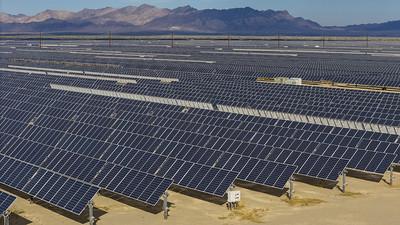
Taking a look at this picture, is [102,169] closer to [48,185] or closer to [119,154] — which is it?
[119,154]

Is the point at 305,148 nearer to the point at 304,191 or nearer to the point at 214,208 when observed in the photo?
the point at 304,191

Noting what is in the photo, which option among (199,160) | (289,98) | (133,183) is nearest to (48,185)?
(133,183)

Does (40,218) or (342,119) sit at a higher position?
(342,119)

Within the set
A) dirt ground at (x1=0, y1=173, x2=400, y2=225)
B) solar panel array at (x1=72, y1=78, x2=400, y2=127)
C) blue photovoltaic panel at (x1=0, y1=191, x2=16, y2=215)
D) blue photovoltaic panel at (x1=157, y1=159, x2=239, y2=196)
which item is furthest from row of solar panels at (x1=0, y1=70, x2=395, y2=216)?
solar panel array at (x1=72, y1=78, x2=400, y2=127)

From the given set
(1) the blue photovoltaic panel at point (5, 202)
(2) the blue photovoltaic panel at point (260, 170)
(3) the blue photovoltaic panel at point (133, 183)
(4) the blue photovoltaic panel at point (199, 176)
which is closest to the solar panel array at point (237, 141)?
(2) the blue photovoltaic panel at point (260, 170)

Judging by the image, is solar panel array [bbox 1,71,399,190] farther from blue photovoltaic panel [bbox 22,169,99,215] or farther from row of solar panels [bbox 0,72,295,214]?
blue photovoltaic panel [bbox 22,169,99,215]

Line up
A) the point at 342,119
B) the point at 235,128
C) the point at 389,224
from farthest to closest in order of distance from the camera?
the point at 342,119 < the point at 235,128 < the point at 389,224

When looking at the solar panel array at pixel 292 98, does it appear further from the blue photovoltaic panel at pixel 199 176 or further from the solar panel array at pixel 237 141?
the blue photovoltaic panel at pixel 199 176

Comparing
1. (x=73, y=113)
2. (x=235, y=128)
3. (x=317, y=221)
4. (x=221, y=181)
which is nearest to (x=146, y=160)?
(x=221, y=181)
